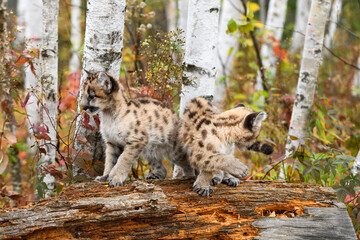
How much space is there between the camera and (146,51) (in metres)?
4.96

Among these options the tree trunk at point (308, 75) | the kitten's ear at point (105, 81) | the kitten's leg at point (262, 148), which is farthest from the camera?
the tree trunk at point (308, 75)

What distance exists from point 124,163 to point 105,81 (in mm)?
911

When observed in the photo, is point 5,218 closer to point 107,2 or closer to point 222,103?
point 107,2

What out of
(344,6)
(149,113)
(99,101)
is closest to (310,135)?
(149,113)

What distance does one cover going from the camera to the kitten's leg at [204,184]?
4.09 meters

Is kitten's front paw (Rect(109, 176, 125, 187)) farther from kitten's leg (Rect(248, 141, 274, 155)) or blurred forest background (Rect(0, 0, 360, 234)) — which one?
kitten's leg (Rect(248, 141, 274, 155))

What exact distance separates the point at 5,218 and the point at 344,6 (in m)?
22.5

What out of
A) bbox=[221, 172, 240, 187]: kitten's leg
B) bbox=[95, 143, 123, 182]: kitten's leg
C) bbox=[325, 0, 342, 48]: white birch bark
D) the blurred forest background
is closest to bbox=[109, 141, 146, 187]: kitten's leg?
bbox=[95, 143, 123, 182]: kitten's leg

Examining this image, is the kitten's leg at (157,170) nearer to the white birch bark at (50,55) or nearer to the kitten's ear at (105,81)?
the kitten's ear at (105,81)

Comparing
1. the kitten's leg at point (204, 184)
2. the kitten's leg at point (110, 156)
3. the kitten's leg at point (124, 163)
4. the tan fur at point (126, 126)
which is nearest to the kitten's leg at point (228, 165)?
the kitten's leg at point (204, 184)

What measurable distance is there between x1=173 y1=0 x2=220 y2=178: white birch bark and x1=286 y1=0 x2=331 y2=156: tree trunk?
1743 millimetres

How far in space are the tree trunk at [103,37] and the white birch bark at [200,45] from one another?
2.79 feet

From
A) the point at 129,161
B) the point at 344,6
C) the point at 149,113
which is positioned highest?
the point at 344,6

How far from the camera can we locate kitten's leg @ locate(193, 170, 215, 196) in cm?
409
